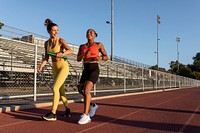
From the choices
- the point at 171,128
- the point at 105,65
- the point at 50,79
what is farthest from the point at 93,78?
the point at 105,65

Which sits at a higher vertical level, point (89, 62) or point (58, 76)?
point (89, 62)

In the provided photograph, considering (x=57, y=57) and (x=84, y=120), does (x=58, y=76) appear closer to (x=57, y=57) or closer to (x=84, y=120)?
(x=57, y=57)

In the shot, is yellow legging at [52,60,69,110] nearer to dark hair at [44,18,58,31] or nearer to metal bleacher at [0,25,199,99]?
dark hair at [44,18,58,31]

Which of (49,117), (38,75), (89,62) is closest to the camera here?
(49,117)

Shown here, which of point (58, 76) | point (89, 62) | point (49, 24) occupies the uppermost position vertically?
point (49, 24)

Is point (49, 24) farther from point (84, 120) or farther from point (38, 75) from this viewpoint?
point (38, 75)

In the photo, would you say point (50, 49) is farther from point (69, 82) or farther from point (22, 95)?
point (69, 82)

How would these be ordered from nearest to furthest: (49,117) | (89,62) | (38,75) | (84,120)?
1. (84,120)
2. (49,117)
3. (89,62)
4. (38,75)

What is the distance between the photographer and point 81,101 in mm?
10203

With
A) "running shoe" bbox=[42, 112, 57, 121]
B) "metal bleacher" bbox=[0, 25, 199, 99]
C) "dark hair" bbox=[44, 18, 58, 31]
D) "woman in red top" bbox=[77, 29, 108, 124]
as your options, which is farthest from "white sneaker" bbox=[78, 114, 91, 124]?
"metal bleacher" bbox=[0, 25, 199, 99]

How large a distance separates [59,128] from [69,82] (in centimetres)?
854

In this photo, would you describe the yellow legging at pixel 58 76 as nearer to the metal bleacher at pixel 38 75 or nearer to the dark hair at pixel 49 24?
the dark hair at pixel 49 24

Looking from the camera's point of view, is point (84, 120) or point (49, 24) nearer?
point (84, 120)

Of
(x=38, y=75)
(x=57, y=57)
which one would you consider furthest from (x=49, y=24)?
(x=38, y=75)
